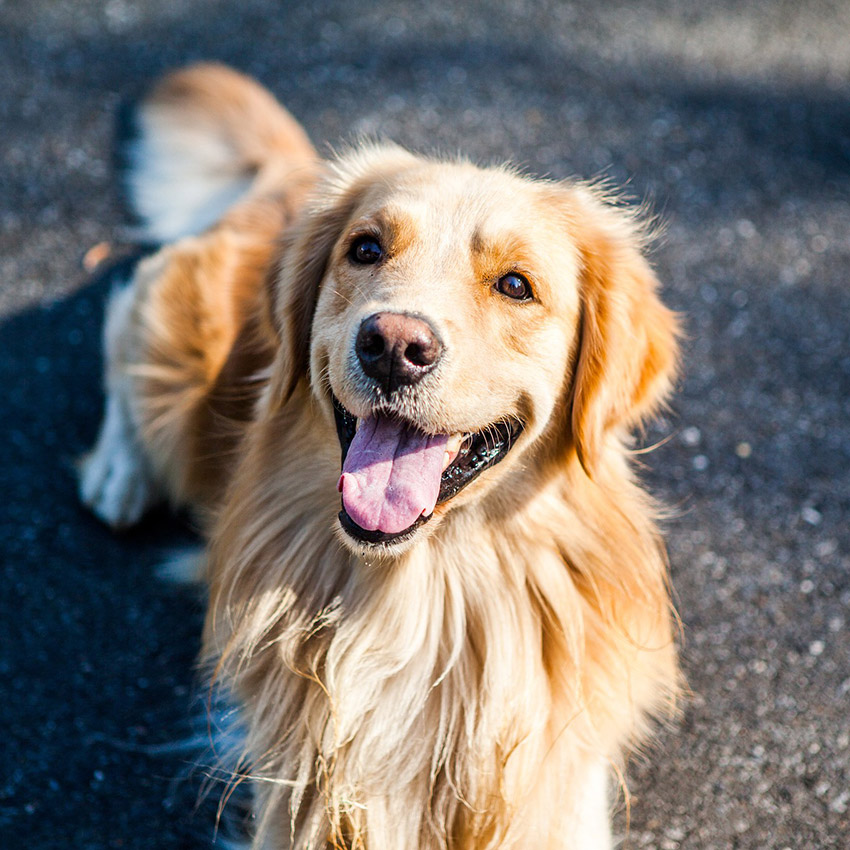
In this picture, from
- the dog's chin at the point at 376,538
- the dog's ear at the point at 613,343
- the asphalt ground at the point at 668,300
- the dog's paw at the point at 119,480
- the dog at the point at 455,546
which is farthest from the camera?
the dog's paw at the point at 119,480

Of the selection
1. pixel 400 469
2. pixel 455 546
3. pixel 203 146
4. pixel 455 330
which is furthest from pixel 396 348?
pixel 203 146

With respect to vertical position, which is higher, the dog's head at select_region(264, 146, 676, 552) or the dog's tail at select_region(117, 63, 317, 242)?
the dog's head at select_region(264, 146, 676, 552)

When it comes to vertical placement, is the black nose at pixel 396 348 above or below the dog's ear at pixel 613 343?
above

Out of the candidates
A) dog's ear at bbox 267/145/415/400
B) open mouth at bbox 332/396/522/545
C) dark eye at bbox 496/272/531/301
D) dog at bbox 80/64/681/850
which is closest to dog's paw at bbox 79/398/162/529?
dog at bbox 80/64/681/850

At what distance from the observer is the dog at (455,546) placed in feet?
7.10

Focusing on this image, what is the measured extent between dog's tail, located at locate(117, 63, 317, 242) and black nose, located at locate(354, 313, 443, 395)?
6.41 ft

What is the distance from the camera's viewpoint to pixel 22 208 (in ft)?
14.3

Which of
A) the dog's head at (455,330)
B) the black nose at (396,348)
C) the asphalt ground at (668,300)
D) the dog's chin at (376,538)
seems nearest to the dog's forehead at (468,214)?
the dog's head at (455,330)

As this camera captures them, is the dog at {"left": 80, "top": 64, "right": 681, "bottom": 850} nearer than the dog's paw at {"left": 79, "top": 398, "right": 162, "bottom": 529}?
Yes

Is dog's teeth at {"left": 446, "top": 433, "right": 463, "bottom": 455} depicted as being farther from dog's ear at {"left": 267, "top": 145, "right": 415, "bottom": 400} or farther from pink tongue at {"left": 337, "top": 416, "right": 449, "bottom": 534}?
dog's ear at {"left": 267, "top": 145, "right": 415, "bottom": 400}

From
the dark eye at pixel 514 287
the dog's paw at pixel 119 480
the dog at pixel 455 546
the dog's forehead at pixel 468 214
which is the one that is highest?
the dog's forehead at pixel 468 214

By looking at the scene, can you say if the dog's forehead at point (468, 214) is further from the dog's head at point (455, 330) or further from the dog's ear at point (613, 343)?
the dog's ear at point (613, 343)

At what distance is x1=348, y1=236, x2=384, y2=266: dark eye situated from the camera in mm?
2289

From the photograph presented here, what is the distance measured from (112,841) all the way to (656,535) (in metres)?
1.79
